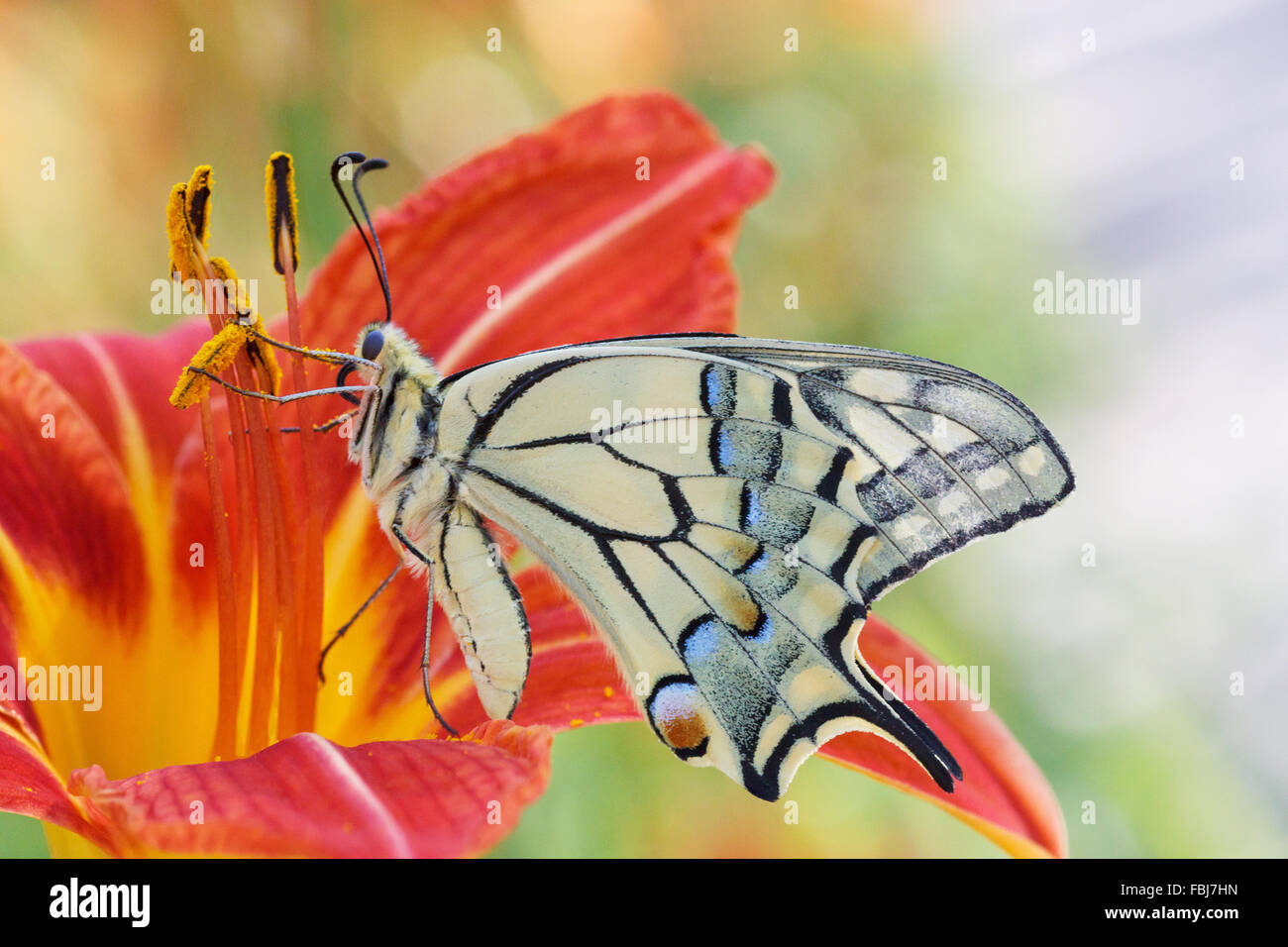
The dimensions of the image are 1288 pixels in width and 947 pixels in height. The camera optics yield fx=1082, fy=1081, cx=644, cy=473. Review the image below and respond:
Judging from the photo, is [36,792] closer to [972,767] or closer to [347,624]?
[347,624]

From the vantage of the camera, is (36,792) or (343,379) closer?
(36,792)

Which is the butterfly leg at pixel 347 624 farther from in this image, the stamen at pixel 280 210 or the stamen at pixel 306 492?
the stamen at pixel 280 210

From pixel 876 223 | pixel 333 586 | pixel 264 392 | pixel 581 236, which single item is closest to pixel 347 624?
pixel 333 586

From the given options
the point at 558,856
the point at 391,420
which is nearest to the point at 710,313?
the point at 391,420

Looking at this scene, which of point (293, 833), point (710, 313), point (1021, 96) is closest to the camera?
point (293, 833)

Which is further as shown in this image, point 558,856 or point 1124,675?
point 1124,675
